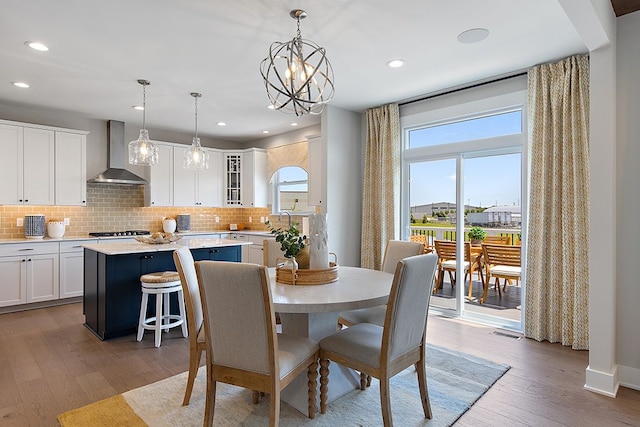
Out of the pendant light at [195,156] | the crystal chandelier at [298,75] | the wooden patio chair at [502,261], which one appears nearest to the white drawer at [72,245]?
the pendant light at [195,156]

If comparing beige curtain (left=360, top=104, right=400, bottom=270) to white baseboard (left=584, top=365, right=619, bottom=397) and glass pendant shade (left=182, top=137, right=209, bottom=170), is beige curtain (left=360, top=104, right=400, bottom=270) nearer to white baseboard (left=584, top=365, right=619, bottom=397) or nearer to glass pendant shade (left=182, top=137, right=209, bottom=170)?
glass pendant shade (left=182, top=137, right=209, bottom=170)

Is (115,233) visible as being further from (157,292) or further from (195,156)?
(157,292)

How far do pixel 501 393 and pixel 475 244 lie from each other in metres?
2.25

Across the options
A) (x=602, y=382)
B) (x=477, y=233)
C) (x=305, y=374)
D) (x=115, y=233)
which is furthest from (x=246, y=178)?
(x=602, y=382)

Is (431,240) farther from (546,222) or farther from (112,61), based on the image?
(112,61)

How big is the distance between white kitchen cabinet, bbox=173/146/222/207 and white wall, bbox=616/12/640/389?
5.59 meters

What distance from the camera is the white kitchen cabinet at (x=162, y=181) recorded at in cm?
605

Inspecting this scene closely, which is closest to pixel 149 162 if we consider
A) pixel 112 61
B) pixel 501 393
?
pixel 112 61

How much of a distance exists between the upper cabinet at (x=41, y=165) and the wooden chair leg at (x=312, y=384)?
15.7ft

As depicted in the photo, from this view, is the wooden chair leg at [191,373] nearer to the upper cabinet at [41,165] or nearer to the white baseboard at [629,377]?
the white baseboard at [629,377]

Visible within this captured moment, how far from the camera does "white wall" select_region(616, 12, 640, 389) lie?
2.64 metres

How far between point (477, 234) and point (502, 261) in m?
0.41

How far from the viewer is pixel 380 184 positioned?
16.1 feet

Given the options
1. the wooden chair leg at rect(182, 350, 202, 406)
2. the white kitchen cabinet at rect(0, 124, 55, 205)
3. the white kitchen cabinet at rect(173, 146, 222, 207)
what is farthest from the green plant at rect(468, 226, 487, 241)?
the white kitchen cabinet at rect(0, 124, 55, 205)
